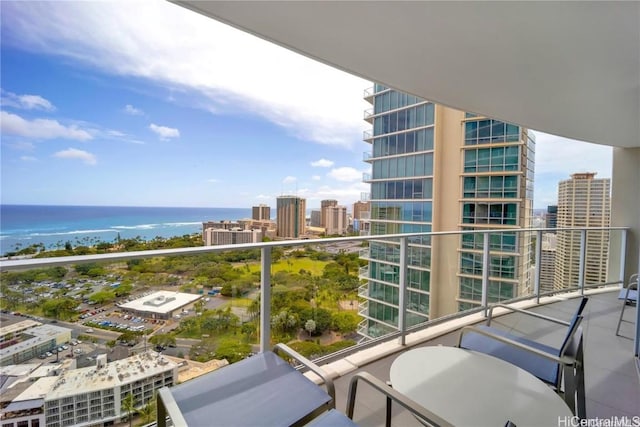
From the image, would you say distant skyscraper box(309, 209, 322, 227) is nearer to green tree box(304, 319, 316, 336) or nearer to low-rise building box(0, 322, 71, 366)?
green tree box(304, 319, 316, 336)

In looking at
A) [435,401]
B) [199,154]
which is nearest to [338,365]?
[435,401]

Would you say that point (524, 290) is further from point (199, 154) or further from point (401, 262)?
point (199, 154)

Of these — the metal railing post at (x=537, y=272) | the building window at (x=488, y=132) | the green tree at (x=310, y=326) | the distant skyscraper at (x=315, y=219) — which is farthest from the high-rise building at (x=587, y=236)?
the building window at (x=488, y=132)

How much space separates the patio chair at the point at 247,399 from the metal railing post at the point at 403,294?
6.04 feet

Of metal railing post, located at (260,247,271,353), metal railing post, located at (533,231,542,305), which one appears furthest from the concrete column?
metal railing post, located at (260,247,271,353)

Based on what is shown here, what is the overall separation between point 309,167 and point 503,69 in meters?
25.4

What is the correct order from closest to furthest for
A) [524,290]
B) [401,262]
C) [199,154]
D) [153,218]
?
1. [401,262]
2. [524,290]
3. [153,218]
4. [199,154]

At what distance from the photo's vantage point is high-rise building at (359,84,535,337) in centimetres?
340

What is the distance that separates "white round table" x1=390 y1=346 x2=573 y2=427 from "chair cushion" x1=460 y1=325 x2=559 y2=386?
0.94ft

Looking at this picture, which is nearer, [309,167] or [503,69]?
[503,69]

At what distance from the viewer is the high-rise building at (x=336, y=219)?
14360 millimetres

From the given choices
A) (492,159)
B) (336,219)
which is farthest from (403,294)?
(492,159)

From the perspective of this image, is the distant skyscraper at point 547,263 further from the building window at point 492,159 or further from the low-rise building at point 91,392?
the building window at point 492,159

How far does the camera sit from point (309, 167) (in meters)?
27.7
